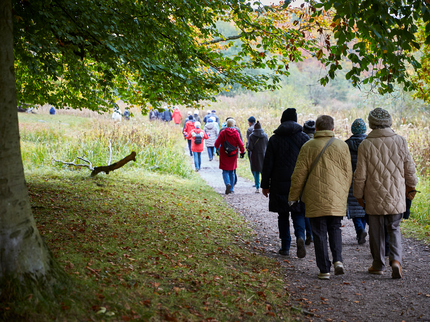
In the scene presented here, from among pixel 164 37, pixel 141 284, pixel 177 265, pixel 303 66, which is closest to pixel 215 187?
pixel 164 37

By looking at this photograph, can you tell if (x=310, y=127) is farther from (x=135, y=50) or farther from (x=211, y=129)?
(x=211, y=129)

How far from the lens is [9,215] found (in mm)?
2947

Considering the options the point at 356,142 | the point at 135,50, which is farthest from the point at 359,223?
the point at 135,50

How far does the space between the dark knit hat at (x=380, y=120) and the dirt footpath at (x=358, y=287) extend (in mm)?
1872

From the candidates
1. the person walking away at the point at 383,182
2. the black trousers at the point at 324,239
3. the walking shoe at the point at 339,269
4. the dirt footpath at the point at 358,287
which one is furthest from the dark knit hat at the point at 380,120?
the dirt footpath at the point at 358,287

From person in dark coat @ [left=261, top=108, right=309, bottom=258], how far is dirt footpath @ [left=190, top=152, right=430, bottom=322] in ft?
1.24

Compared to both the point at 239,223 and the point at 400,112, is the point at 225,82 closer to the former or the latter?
the point at 239,223

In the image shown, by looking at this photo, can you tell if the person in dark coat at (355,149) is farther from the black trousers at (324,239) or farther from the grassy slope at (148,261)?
the grassy slope at (148,261)

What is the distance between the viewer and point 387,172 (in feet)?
15.5

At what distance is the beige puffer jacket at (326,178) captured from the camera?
4.69 m

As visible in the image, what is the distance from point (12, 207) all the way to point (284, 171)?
372 cm

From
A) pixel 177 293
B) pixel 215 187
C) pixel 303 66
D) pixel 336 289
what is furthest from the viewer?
pixel 303 66

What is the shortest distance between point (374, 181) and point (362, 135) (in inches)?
65.2

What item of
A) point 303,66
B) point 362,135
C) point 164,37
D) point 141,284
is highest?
point 303,66
